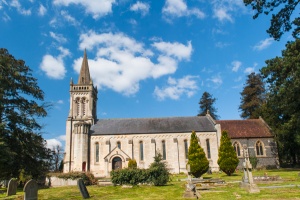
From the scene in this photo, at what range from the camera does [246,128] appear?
4047 centimetres

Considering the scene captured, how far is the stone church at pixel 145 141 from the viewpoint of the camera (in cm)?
3831

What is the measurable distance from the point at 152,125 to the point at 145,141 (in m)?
3.26

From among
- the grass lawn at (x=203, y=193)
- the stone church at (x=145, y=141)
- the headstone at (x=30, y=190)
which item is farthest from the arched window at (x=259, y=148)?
the headstone at (x=30, y=190)

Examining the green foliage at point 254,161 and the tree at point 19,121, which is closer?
the tree at point 19,121

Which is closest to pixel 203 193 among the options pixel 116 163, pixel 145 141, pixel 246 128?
pixel 116 163

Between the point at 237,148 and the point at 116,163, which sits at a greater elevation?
the point at 237,148

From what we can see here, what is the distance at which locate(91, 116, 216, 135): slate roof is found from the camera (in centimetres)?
4074

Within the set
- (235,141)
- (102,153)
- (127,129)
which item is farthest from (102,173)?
(235,141)

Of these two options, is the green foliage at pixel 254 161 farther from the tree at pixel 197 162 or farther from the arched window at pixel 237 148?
the tree at pixel 197 162

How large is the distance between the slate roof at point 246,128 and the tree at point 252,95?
39.7 ft

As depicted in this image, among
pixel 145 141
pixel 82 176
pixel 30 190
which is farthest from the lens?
pixel 145 141

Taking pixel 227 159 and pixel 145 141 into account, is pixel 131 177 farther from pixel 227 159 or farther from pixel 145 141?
pixel 145 141

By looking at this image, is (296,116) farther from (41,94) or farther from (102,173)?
(102,173)

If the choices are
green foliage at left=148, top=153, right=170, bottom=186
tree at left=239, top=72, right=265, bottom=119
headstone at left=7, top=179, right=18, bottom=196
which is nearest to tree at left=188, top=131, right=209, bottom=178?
green foliage at left=148, top=153, right=170, bottom=186
